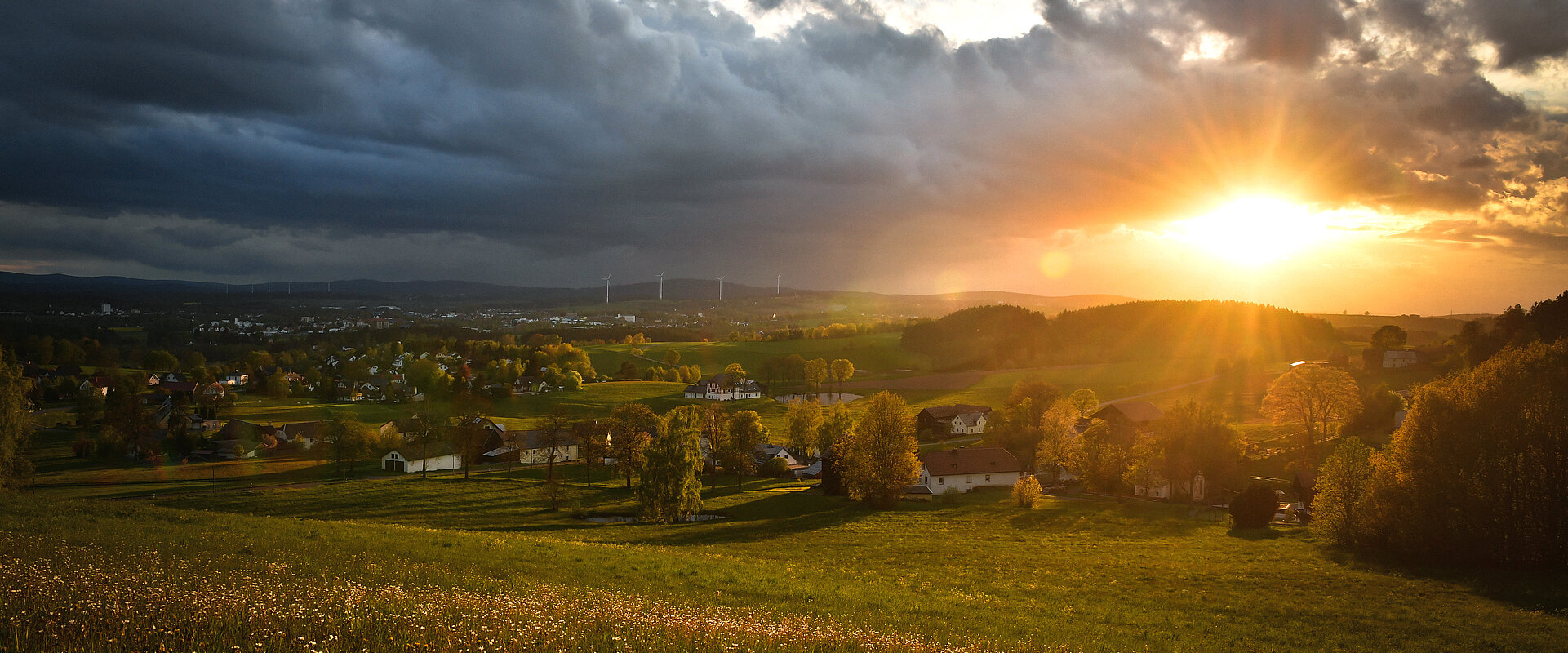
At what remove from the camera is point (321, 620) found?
8.03m

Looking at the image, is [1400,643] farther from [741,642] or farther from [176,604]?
[176,604]

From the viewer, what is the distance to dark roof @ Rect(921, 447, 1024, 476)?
61.5 metres

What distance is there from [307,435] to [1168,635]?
86.7 meters

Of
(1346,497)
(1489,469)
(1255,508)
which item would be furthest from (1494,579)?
(1255,508)

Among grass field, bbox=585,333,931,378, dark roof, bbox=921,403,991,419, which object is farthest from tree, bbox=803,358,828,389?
dark roof, bbox=921,403,991,419

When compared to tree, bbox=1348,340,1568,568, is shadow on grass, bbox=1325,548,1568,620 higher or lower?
lower

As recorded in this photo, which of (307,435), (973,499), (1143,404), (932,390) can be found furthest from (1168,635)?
(932,390)

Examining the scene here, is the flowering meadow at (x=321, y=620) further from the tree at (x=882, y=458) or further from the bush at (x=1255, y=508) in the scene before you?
the tree at (x=882, y=458)

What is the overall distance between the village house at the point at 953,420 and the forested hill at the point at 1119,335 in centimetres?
5607

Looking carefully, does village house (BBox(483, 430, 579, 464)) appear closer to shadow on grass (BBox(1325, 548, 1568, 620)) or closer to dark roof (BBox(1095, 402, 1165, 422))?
dark roof (BBox(1095, 402, 1165, 422))

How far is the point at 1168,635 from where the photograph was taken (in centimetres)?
1642

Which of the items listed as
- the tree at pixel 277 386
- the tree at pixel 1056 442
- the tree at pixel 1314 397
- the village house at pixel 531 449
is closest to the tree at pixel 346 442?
the village house at pixel 531 449

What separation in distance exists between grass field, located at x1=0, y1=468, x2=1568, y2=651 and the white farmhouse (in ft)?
107

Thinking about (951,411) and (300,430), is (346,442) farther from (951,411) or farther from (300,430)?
(951,411)
